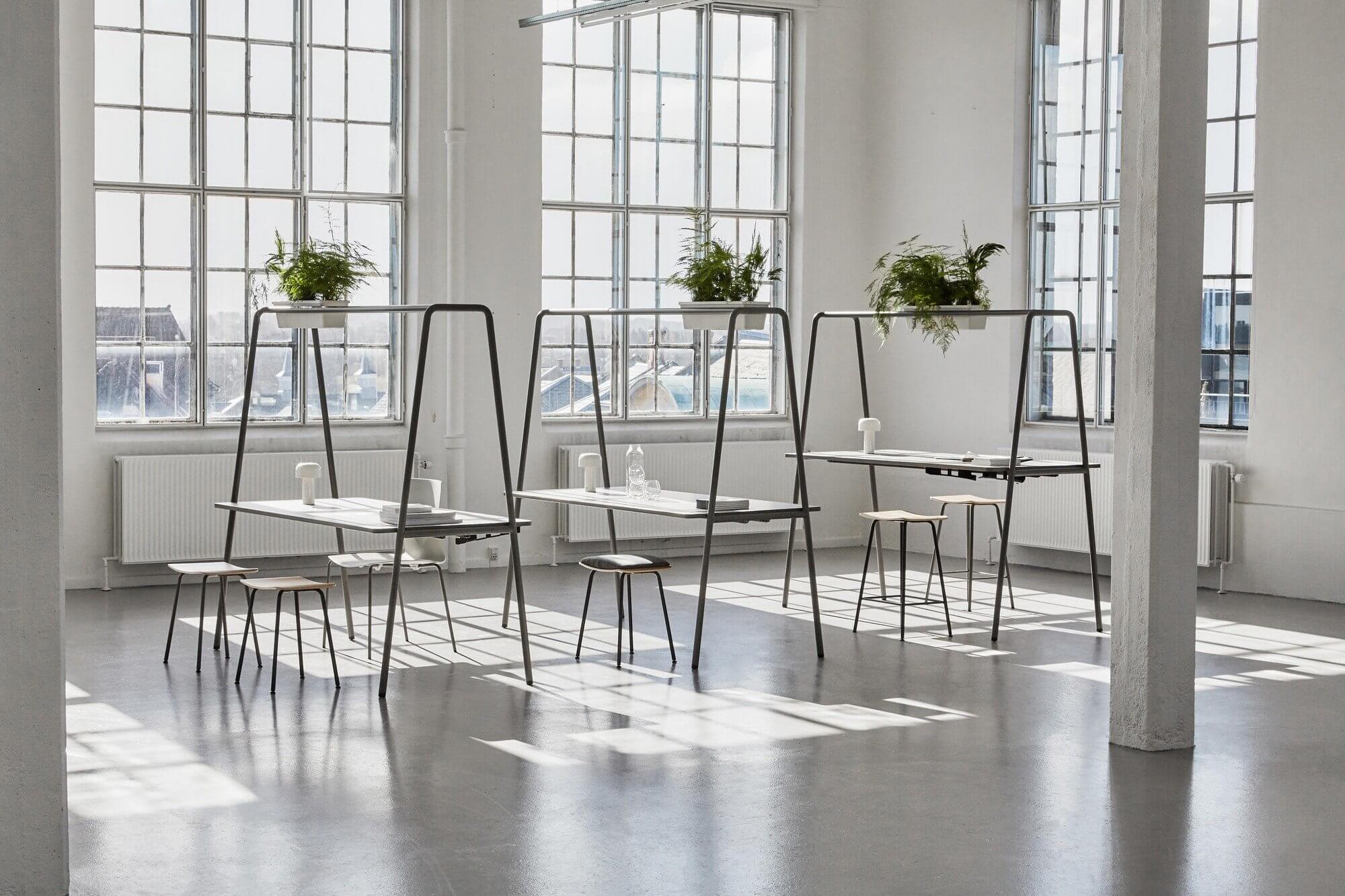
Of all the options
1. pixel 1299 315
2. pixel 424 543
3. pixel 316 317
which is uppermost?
pixel 1299 315

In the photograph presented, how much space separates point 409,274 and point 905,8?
4708 millimetres

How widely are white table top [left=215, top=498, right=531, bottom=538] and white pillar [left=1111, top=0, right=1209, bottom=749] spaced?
2867 millimetres

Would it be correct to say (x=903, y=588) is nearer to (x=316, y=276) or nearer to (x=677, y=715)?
(x=677, y=715)

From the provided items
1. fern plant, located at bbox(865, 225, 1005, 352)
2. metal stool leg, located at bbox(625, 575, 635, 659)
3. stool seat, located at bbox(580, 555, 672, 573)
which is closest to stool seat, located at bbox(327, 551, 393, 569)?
stool seat, located at bbox(580, 555, 672, 573)

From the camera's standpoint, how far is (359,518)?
795cm

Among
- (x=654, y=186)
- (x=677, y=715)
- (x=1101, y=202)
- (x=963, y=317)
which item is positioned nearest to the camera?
(x=677, y=715)

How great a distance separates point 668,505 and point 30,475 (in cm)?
437

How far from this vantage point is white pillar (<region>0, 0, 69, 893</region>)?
14.3ft

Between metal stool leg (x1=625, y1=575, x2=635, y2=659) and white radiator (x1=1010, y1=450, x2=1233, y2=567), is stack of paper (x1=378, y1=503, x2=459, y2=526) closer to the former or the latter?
metal stool leg (x1=625, y1=575, x2=635, y2=659)

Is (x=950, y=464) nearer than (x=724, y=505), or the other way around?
(x=724, y=505)

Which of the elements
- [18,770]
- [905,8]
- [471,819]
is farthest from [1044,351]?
[18,770]

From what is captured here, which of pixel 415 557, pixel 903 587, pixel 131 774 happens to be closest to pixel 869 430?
pixel 903 587

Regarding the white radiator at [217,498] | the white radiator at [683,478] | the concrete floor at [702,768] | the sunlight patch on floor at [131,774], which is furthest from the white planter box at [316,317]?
the white radiator at [683,478]

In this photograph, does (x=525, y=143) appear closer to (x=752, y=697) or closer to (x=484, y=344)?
(x=484, y=344)
